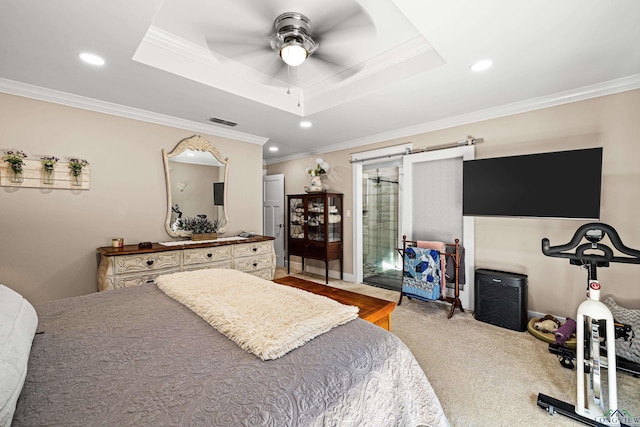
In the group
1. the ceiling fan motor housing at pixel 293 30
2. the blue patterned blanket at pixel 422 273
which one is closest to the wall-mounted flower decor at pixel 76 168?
the ceiling fan motor housing at pixel 293 30

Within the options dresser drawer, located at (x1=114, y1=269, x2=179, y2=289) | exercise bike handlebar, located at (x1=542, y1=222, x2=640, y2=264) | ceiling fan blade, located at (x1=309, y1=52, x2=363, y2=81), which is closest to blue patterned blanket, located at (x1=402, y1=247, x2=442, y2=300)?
exercise bike handlebar, located at (x1=542, y1=222, x2=640, y2=264)

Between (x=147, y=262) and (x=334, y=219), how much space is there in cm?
281

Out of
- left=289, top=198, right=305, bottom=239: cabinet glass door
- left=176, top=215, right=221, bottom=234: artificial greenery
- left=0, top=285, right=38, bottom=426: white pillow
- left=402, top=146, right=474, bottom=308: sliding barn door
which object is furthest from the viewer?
left=289, top=198, right=305, bottom=239: cabinet glass door

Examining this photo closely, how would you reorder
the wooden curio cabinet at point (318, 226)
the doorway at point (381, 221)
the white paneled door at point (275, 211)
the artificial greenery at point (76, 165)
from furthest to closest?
the white paneled door at point (275, 211)
the doorway at point (381, 221)
the wooden curio cabinet at point (318, 226)
the artificial greenery at point (76, 165)

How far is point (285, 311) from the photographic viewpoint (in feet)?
4.35

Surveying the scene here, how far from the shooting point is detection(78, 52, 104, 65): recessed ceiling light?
2.04 meters

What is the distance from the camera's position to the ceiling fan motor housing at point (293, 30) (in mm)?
1903

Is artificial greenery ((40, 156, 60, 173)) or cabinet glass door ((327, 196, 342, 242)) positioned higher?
artificial greenery ((40, 156, 60, 173))

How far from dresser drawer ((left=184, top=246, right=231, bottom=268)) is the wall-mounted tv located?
9.75 feet

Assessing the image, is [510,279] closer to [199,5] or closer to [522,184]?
[522,184]

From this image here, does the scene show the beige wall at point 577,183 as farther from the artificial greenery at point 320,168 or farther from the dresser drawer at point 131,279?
the dresser drawer at point 131,279

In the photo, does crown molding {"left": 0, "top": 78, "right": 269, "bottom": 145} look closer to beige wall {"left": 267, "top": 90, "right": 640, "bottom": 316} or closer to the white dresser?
the white dresser

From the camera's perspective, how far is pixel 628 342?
217 centimetres

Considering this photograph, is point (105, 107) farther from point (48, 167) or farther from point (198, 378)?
point (198, 378)
